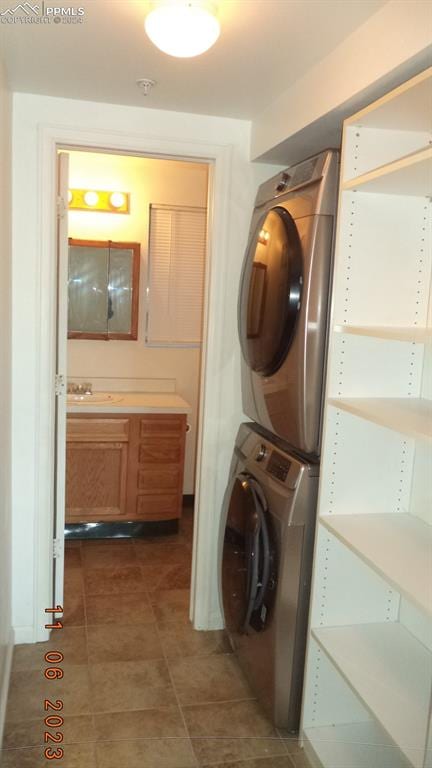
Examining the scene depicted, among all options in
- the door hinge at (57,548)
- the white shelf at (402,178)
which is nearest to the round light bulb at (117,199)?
the door hinge at (57,548)

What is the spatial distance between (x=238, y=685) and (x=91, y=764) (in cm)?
69

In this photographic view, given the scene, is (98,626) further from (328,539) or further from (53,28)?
(53,28)

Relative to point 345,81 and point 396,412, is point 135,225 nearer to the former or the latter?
point 345,81

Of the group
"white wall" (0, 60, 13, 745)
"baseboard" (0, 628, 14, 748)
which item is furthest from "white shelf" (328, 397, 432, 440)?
"baseboard" (0, 628, 14, 748)

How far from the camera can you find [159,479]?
12.5 ft

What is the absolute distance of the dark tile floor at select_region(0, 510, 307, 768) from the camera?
203 cm

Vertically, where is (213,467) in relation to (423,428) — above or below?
below

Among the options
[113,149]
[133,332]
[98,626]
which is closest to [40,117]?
[113,149]

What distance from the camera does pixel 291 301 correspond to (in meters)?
2.00

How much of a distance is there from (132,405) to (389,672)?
2.28 metres

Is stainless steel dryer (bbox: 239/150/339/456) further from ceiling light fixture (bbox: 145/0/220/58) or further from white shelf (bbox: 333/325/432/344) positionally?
ceiling light fixture (bbox: 145/0/220/58)

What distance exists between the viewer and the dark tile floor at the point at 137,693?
203 cm

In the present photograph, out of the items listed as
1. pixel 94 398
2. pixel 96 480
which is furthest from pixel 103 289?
pixel 96 480
